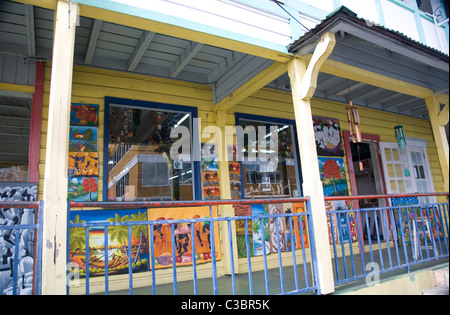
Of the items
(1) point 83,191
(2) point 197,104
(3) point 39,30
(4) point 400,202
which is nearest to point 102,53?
(3) point 39,30

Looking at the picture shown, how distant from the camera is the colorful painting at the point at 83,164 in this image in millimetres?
4137

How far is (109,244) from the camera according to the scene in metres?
4.13

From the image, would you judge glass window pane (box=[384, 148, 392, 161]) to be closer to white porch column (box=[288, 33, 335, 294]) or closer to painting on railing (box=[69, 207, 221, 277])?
white porch column (box=[288, 33, 335, 294])

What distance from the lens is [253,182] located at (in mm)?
5527

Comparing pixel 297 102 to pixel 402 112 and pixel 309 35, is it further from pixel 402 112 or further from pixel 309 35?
pixel 402 112

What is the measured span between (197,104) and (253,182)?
68.0 inches

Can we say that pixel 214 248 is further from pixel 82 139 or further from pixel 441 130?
pixel 441 130

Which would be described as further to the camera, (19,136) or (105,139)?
(19,136)

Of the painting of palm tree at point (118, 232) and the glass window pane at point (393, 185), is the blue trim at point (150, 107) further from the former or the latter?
the glass window pane at point (393, 185)

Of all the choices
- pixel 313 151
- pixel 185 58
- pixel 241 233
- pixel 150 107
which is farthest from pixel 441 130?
pixel 150 107

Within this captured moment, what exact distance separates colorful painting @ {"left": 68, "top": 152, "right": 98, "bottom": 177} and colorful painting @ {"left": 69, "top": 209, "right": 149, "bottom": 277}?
543 millimetres

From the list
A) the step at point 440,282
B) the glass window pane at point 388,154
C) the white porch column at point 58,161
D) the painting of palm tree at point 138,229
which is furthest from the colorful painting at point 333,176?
the white porch column at point 58,161

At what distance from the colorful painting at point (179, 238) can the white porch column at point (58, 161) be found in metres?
2.17

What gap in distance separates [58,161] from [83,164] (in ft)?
6.65
